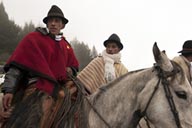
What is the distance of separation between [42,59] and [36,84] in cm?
36

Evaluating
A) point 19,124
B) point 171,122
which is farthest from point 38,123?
point 171,122

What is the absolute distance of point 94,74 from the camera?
727cm

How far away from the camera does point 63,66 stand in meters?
5.49

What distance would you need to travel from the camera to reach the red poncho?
520 cm

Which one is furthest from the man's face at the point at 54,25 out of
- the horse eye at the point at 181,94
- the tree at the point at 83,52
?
the tree at the point at 83,52

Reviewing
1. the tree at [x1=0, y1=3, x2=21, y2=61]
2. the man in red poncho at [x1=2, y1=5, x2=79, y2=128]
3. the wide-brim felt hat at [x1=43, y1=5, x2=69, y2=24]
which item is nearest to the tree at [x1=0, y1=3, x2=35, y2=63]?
the tree at [x1=0, y1=3, x2=21, y2=61]

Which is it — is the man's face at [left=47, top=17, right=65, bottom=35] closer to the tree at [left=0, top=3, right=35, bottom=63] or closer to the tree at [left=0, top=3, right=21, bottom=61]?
the tree at [left=0, top=3, right=35, bottom=63]

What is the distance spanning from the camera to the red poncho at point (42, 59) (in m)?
5.20

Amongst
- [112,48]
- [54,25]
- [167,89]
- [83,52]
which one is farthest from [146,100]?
[83,52]

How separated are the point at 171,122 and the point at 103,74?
2.72m

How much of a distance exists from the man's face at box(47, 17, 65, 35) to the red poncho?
0.58 ft

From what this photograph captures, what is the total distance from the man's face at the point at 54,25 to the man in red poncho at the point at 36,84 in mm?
146

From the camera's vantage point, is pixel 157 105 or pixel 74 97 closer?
pixel 157 105

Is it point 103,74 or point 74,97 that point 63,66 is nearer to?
point 74,97
